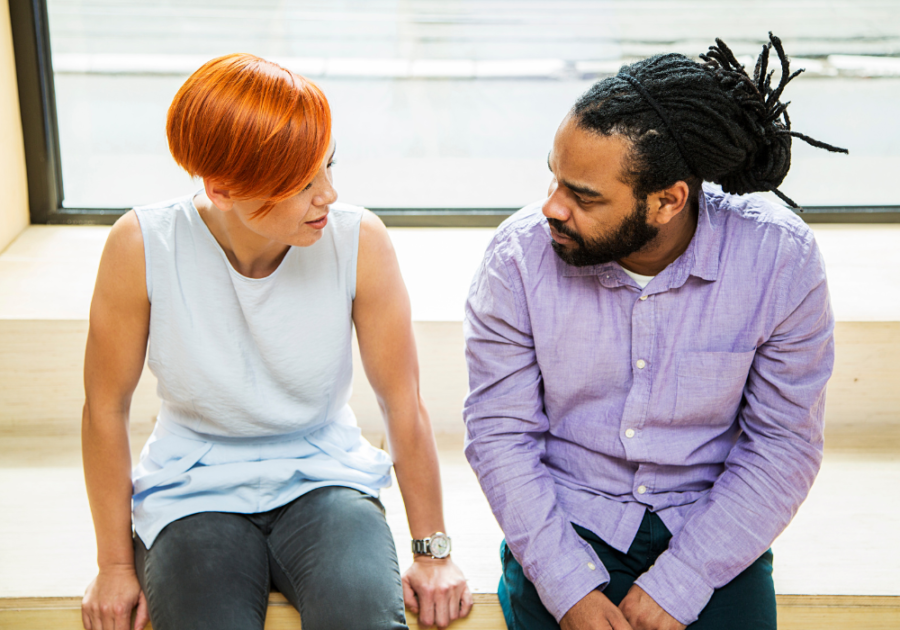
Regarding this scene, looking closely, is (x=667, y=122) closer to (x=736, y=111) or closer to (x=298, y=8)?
(x=736, y=111)

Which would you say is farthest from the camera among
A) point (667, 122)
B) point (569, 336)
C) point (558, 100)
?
point (558, 100)

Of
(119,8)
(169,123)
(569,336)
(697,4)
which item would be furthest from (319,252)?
(697,4)

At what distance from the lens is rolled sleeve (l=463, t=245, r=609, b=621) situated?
51.6 inches

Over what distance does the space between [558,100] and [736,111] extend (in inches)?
55.4

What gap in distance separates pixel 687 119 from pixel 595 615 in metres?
0.76

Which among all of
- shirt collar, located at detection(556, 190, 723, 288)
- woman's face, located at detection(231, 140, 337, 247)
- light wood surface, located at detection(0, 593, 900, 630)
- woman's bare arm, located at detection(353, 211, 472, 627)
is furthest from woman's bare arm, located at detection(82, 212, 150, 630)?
shirt collar, located at detection(556, 190, 723, 288)

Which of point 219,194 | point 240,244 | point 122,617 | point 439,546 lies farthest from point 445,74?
point 122,617

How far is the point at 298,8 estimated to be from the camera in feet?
7.88

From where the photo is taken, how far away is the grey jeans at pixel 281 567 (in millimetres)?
1243

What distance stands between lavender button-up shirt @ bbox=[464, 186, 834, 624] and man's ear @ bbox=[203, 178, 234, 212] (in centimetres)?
43

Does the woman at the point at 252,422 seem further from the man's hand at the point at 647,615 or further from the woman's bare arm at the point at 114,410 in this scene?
the man's hand at the point at 647,615

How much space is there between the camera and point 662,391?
1.34 metres

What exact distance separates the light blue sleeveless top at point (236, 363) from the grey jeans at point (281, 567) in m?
0.03

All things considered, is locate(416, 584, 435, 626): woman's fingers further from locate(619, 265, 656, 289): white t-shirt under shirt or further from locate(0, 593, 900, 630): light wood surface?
locate(619, 265, 656, 289): white t-shirt under shirt
